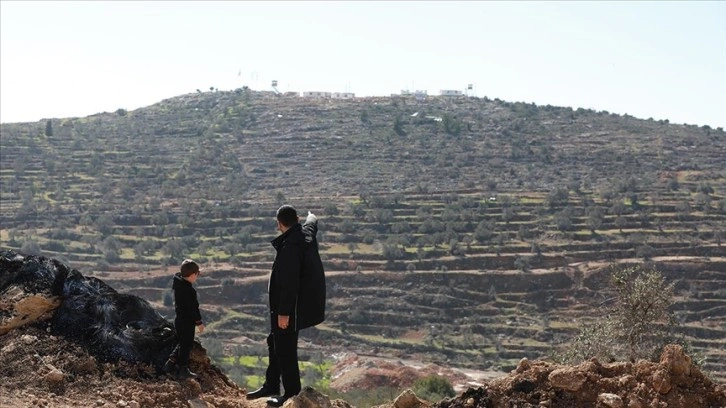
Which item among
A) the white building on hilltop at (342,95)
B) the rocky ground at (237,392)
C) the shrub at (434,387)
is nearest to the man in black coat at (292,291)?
the rocky ground at (237,392)

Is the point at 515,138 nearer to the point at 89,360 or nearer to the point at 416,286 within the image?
the point at 416,286

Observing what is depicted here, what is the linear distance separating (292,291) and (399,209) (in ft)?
227

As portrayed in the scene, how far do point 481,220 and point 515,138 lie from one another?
27559mm

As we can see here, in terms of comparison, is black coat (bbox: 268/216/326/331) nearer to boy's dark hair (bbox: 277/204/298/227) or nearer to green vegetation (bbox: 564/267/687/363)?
boy's dark hair (bbox: 277/204/298/227)

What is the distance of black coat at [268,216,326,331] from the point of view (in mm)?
6867

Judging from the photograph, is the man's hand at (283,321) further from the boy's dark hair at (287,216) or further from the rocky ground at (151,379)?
the boy's dark hair at (287,216)

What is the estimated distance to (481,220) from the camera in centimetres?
7206

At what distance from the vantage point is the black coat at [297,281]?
6867 millimetres

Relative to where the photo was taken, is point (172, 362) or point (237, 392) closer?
point (172, 362)

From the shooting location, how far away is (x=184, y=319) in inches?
283

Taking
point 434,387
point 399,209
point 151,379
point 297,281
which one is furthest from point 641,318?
point 399,209

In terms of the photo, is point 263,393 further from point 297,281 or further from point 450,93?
point 450,93

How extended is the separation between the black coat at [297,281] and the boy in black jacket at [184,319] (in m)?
0.62

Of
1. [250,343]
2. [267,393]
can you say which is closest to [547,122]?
[250,343]
